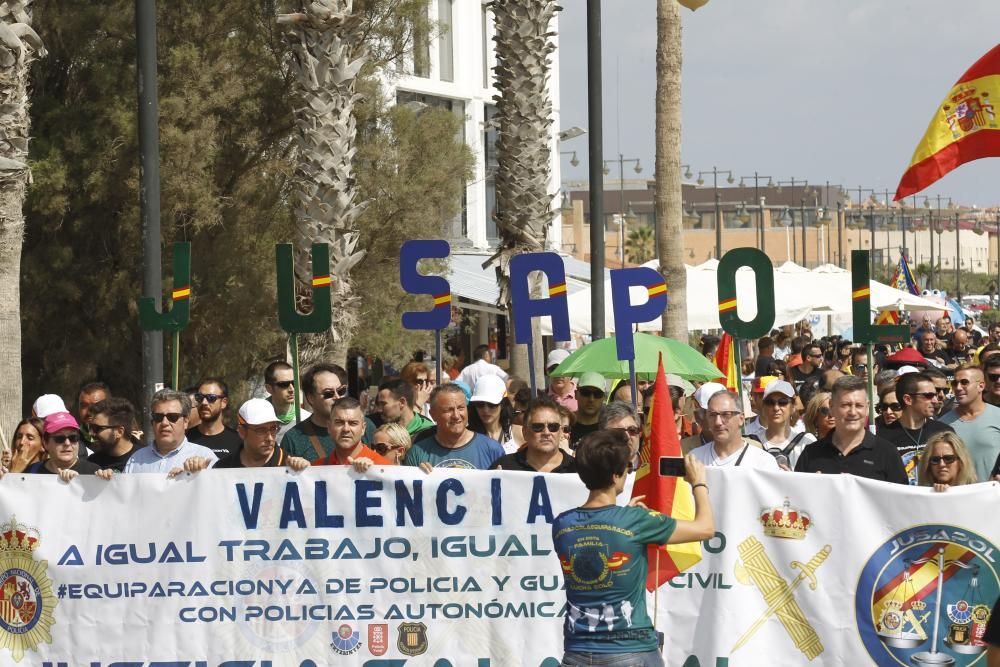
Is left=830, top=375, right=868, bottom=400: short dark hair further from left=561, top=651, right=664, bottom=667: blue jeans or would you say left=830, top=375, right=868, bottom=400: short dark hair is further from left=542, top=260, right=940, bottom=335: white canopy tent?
left=542, top=260, right=940, bottom=335: white canopy tent

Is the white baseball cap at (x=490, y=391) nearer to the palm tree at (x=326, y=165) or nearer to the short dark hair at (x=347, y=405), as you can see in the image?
the short dark hair at (x=347, y=405)

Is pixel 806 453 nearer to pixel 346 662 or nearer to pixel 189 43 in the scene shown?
pixel 346 662

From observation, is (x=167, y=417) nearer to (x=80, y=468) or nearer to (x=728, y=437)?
(x=80, y=468)

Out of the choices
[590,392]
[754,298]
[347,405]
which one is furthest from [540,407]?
[754,298]

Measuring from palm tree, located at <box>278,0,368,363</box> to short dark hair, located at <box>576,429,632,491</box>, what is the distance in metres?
8.54

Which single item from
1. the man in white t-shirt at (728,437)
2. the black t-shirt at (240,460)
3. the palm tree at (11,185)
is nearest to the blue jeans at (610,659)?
the man in white t-shirt at (728,437)

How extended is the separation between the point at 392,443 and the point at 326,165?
614cm

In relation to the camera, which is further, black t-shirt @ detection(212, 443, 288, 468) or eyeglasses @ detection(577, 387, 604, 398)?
eyeglasses @ detection(577, 387, 604, 398)

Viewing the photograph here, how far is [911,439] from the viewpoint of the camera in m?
9.12

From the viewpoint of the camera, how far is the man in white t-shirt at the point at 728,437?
8.09 meters

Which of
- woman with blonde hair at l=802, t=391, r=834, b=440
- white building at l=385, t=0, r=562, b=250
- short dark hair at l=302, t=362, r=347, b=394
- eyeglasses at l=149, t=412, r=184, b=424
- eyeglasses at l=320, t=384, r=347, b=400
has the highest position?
white building at l=385, t=0, r=562, b=250

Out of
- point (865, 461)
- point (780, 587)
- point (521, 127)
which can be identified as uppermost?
point (521, 127)

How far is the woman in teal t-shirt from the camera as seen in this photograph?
5.48m

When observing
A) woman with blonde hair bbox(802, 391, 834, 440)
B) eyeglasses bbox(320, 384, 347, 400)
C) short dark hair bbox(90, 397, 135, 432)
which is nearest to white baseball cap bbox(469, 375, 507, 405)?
eyeglasses bbox(320, 384, 347, 400)
